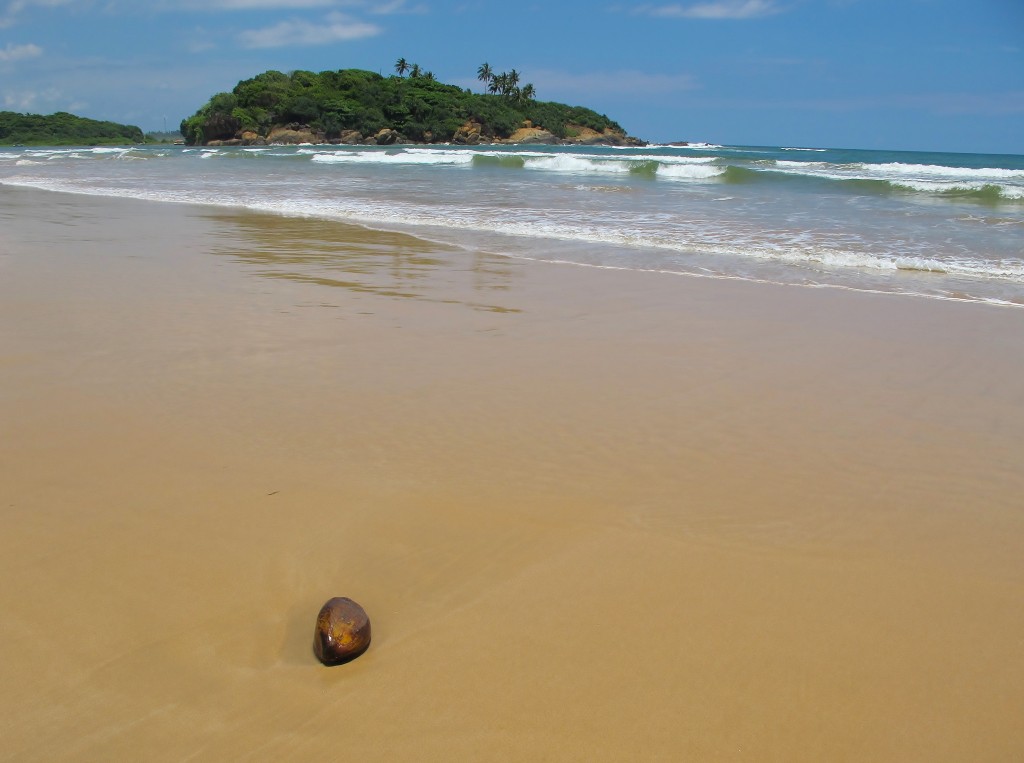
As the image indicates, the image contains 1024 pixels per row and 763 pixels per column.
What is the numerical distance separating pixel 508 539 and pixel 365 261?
16.9 feet

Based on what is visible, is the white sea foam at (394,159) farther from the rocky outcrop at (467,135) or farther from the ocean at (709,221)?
the rocky outcrop at (467,135)

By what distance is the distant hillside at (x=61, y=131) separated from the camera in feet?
259

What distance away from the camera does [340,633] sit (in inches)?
70.4

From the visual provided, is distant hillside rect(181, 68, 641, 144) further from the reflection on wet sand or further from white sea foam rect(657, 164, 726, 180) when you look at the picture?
the reflection on wet sand

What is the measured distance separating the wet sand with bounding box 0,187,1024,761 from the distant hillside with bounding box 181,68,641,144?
67.7 meters

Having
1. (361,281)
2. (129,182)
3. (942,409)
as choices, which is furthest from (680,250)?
(129,182)

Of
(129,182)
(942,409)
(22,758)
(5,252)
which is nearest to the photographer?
(22,758)

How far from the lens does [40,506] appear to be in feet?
8.04

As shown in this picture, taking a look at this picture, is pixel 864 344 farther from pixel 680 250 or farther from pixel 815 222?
pixel 815 222

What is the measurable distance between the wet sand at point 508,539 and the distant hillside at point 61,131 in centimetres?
8836

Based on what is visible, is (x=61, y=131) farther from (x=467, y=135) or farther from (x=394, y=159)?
(x=394, y=159)

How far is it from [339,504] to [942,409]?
9.29ft

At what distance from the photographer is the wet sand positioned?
1649mm

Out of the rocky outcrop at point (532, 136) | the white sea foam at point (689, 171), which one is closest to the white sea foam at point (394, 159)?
the white sea foam at point (689, 171)
